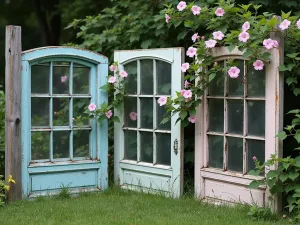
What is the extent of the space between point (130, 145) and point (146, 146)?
0.26 m


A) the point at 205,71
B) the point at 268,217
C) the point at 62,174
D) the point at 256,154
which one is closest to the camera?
the point at 268,217

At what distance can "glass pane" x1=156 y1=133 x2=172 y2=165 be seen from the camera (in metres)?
5.95

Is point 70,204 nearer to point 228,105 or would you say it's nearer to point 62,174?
point 62,174

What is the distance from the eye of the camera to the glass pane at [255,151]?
5.07m

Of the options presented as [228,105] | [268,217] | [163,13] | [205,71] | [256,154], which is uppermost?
[163,13]

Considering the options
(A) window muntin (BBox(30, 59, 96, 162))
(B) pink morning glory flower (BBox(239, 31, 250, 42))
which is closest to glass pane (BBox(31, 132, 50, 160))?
(A) window muntin (BBox(30, 59, 96, 162))

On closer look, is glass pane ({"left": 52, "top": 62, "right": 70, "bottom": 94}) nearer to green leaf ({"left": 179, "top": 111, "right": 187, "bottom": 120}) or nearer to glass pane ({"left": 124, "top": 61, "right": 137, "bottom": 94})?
glass pane ({"left": 124, "top": 61, "right": 137, "bottom": 94})

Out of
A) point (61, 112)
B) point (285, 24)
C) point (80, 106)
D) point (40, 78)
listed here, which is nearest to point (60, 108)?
point (61, 112)

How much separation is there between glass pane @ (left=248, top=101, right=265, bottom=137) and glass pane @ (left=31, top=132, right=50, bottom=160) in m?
2.20

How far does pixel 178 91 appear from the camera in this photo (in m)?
5.73

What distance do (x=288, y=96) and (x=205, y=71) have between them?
129cm

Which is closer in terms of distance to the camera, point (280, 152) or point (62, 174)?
point (280, 152)

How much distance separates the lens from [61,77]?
6.09 meters

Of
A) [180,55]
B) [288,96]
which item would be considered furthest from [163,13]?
[288,96]
